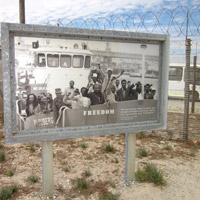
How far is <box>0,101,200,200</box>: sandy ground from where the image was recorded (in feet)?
→ 11.3

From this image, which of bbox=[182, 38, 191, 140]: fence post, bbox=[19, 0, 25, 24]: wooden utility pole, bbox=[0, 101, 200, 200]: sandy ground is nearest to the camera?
bbox=[0, 101, 200, 200]: sandy ground

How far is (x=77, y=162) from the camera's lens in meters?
4.55

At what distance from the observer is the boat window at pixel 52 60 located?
2820 mm

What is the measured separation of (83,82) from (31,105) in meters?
0.70

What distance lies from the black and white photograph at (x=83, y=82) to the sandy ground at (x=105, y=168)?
1073 millimetres

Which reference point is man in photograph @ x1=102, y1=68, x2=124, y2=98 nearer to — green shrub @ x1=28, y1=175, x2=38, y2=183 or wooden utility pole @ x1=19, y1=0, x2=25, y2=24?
green shrub @ x1=28, y1=175, x2=38, y2=183

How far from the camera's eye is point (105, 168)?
14.1ft

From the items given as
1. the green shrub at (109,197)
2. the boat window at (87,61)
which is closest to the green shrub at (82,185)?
the green shrub at (109,197)

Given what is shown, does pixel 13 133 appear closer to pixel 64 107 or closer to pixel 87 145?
pixel 64 107

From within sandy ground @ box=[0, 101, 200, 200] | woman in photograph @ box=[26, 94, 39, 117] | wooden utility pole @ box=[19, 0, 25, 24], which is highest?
wooden utility pole @ box=[19, 0, 25, 24]

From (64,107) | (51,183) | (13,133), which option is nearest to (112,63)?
(64,107)

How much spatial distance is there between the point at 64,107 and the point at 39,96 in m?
0.34

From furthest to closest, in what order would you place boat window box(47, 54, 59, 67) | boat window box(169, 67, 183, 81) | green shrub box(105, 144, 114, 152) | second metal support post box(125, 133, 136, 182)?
boat window box(169, 67, 183, 81), green shrub box(105, 144, 114, 152), second metal support post box(125, 133, 136, 182), boat window box(47, 54, 59, 67)

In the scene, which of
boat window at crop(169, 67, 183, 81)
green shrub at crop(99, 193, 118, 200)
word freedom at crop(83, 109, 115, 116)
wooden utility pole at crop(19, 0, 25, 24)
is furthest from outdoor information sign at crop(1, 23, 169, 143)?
boat window at crop(169, 67, 183, 81)
